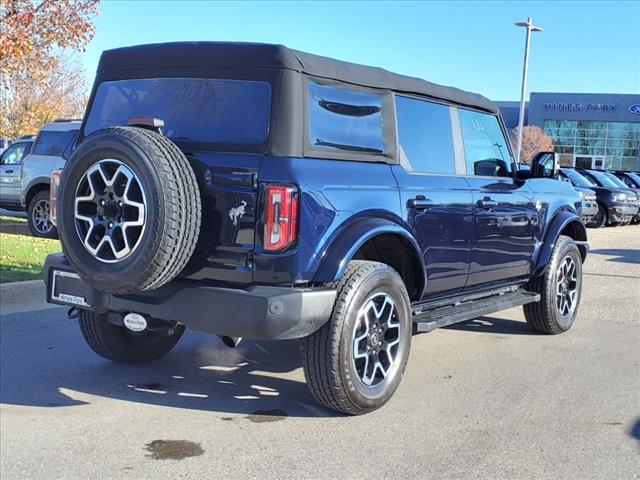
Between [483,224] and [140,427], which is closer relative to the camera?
[140,427]

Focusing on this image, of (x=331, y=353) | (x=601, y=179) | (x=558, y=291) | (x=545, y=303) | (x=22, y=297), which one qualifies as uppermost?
(x=601, y=179)

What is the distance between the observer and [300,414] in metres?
4.24

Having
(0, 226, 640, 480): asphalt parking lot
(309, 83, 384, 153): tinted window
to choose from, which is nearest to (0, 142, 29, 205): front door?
(0, 226, 640, 480): asphalt parking lot

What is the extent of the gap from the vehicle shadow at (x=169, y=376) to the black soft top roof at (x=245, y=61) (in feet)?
6.95

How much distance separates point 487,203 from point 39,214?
10124 millimetres

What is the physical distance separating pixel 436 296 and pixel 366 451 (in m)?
1.69

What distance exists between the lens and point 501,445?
3795 millimetres

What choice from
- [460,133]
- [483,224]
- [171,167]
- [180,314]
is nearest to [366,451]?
[180,314]

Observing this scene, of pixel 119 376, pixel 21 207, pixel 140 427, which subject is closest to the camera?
pixel 140 427

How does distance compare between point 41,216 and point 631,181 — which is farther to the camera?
point 631,181

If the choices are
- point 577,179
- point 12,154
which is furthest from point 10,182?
point 577,179

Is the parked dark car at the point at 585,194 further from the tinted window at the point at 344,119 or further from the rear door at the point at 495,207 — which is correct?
the tinted window at the point at 344,119

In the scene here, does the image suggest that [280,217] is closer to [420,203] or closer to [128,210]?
[128,210]

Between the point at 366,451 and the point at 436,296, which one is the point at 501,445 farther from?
the point at 436,296
